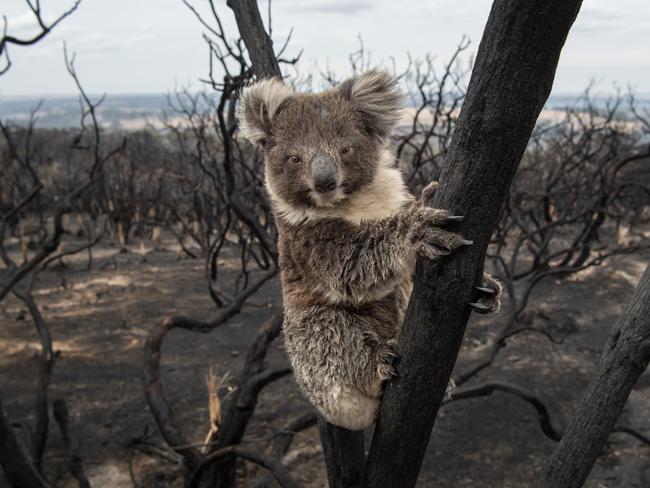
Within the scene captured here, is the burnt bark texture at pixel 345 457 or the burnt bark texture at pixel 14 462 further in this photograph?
the burnt bark texture at pixel 14 462

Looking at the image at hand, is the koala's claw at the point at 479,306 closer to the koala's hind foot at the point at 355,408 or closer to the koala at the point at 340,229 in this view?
the koala at the point at 340,229

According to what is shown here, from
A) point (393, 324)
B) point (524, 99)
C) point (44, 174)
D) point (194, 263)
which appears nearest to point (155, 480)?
point (393, 324)

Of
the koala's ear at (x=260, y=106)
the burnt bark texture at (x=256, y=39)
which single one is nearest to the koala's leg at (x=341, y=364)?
the koala's ear at (x=260, y=106)

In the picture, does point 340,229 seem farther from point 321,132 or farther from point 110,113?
point 110,113

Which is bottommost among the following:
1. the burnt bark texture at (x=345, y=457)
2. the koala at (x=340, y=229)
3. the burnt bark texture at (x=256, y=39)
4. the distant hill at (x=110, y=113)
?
the distant hill at (x=110, y=113)

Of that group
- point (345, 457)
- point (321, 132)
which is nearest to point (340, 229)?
point (321, 132)

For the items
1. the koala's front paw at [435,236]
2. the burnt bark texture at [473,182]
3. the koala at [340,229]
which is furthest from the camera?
the koala at [340,229]

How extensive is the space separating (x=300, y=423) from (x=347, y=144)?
2.98m

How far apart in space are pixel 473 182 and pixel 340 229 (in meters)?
0.89

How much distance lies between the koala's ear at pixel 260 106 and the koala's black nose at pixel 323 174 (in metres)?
0.43

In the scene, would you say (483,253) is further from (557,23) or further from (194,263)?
(194,263)

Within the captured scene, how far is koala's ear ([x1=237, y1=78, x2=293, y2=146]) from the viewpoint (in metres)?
2.66

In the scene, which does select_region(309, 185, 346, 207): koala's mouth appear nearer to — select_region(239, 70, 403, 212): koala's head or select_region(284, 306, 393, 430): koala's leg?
select_region(239, 70, 403, 212): koala's head

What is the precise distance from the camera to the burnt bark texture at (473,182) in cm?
135
